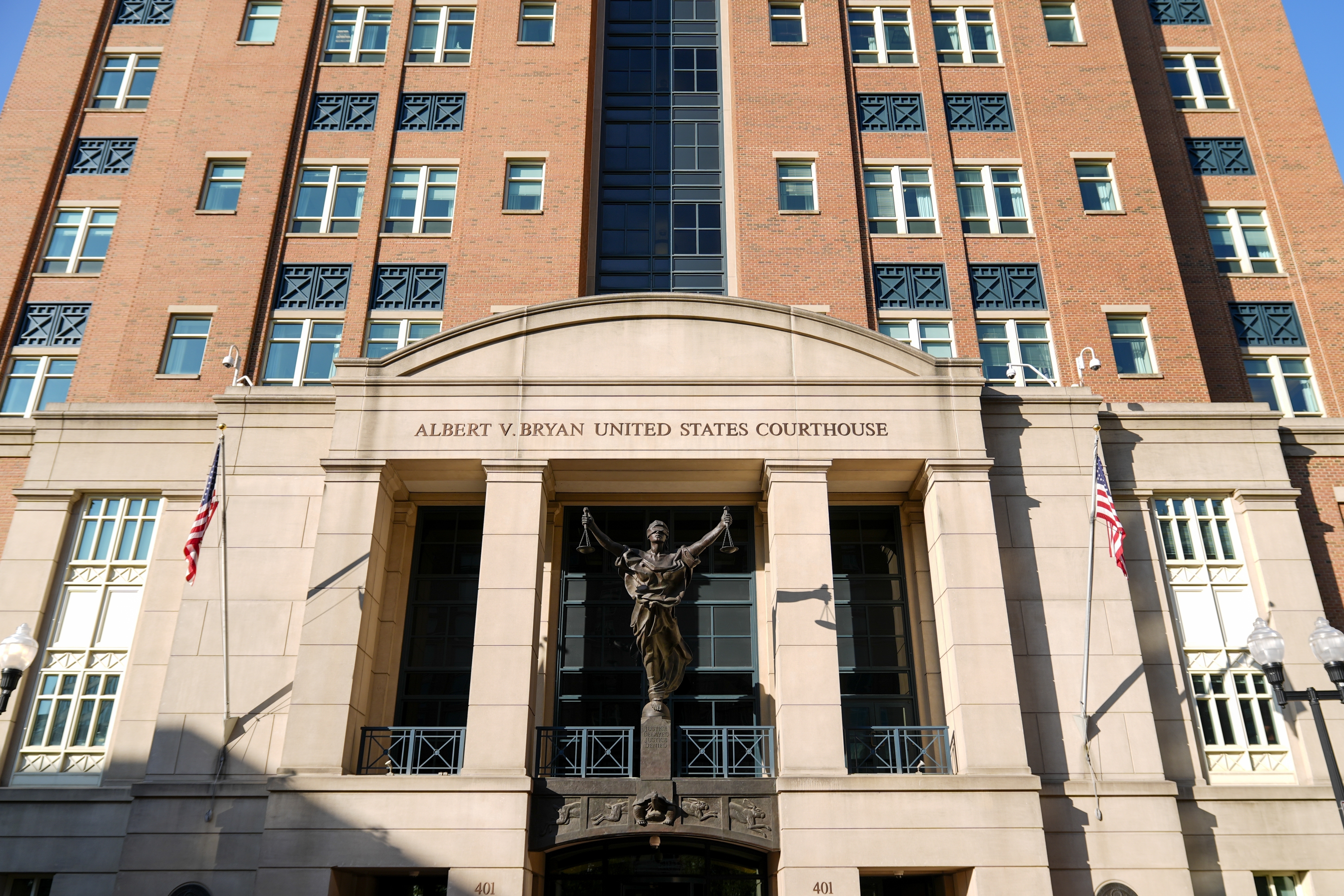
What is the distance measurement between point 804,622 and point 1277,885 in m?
10.3

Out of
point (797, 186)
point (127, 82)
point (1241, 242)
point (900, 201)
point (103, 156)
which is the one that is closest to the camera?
point (797, 186)

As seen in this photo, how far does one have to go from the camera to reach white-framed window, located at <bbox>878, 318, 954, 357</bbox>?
2617 cm

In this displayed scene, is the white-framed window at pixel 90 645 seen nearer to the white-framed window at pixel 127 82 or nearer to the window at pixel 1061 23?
the white-framed window at pixel 127 82

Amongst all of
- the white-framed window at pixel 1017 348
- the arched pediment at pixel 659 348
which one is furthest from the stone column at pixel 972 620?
the white-framed window at pixel 1017 348

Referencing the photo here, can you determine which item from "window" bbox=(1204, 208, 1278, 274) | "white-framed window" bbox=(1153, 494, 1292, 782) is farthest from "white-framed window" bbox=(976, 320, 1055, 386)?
"window" bbox=(1204, 208, 1278, 274)

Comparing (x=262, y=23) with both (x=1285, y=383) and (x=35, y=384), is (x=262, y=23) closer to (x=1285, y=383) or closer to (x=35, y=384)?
(x=35, y=384)

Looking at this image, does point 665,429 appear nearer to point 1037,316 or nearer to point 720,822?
point 720,822

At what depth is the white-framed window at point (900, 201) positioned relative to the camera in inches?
1090

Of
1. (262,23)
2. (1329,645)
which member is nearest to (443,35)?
(262,23)

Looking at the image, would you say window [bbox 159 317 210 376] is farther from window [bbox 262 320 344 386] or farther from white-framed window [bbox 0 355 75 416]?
white-framed window [bbox 0 355 75 416]

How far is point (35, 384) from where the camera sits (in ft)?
84.5

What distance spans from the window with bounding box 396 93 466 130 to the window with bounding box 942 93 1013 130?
1373 cm

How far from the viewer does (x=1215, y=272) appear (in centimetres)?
2795

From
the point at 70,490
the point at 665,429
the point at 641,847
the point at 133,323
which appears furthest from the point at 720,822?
the point at 133,323
